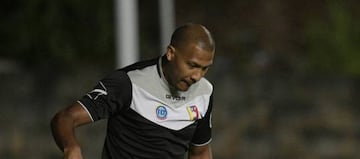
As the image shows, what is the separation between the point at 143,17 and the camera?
905 centimetres

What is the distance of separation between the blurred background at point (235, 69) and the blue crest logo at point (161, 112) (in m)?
4.32

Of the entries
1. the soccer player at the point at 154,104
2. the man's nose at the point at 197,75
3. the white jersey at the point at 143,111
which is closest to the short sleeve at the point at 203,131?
the soccer player at the point at 154,104

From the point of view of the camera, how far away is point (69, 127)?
149 inches

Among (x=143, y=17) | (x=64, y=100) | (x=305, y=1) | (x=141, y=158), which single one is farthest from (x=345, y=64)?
(x=141, y=158)

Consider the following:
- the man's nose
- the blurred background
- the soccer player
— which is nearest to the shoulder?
the soccer player

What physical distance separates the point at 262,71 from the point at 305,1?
75 cm

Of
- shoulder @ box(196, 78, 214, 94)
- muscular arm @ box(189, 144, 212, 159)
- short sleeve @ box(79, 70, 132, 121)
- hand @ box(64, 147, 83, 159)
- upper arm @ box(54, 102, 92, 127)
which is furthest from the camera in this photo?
muscular arm @ box(189, 144, 212, 159)

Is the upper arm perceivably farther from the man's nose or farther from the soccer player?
the man's nose

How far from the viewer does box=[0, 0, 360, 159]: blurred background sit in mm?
8352

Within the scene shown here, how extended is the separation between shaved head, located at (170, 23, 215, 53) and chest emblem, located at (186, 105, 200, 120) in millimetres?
351

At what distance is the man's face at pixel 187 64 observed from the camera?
12.7 ft

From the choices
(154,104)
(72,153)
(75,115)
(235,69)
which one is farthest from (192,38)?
(235,69)

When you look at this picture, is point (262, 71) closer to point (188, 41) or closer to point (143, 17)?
point (143, 17)

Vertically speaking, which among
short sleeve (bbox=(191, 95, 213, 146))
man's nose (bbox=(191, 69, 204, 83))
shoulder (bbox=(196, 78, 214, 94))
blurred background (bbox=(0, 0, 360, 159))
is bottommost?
blurred background (bbox=(0, 0, 360, 159))
